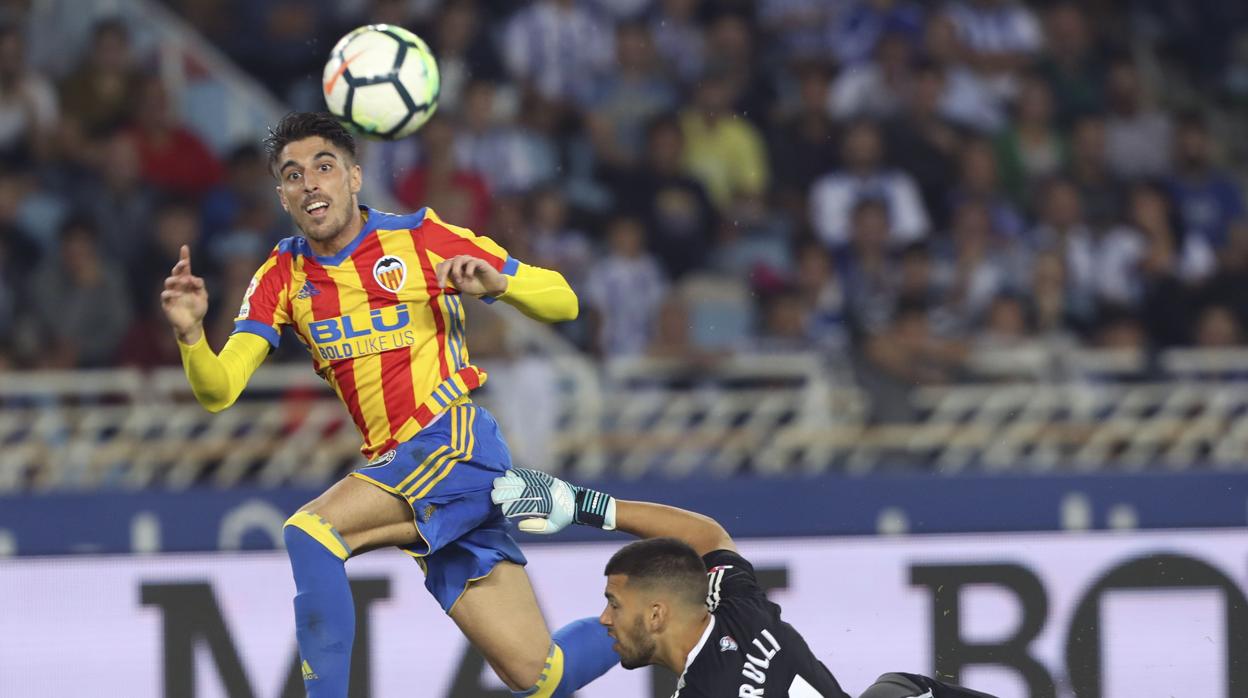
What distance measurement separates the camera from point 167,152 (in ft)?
29.3

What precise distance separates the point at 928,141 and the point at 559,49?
6.51 feet

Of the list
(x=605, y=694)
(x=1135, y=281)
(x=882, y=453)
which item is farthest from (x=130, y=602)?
(x=1135, y=281)

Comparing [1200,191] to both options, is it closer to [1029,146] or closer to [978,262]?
[1029,146]

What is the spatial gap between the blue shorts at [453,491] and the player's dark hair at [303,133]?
0.78 meters

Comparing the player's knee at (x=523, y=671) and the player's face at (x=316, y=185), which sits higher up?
the player's face at (x=316, y=185)

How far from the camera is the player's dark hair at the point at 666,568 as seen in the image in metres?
4.49

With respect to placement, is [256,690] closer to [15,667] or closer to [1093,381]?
[15,667]

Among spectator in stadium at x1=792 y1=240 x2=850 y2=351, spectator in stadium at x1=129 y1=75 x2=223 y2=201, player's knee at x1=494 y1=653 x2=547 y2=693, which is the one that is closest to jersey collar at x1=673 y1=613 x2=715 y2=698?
player's knee at x1=494 y1=653 x2=547 y2=693

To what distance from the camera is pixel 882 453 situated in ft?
26.6

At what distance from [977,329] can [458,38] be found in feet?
9.64

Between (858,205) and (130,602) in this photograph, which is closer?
(130,602)

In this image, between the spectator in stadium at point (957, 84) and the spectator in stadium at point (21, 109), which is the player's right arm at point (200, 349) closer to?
the spectator in stadium at point (21, 109)

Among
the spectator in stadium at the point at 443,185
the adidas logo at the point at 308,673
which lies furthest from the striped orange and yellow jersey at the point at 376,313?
the spectator in stadium at the point at 443,185

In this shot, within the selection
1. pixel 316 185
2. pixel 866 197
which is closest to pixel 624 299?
pixel 866 197
